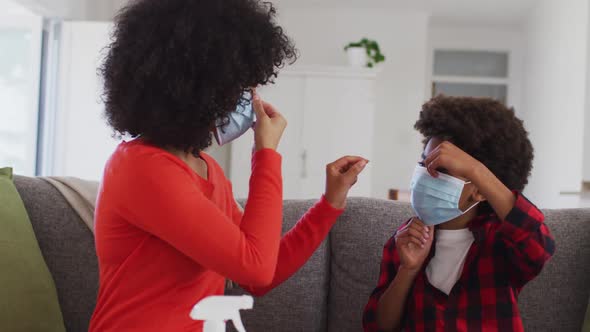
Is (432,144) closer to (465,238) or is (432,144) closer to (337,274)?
(465,238)

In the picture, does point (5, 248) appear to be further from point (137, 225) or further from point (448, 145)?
point (448, 145)

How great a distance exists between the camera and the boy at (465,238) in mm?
1185

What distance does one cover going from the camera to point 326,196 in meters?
1.20

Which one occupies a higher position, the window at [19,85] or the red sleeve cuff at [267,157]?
the window at [19,85]

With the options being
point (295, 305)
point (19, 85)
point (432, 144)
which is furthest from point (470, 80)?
point (432, 144)

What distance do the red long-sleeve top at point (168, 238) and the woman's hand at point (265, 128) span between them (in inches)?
0.7

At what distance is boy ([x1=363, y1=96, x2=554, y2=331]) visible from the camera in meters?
1.18

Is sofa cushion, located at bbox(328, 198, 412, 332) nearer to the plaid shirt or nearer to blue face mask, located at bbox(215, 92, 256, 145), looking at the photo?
the plaid shirt

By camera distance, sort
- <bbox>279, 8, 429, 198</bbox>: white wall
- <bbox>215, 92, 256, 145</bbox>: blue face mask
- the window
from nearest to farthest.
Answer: <bbox>215, 92, 256, 145</bbox>: blue face mask
the window
<bbox>279, 8, 429, 198</bbox>: white wall

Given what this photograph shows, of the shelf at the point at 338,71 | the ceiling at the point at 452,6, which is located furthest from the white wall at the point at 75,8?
the ceiling at the point at 452,6

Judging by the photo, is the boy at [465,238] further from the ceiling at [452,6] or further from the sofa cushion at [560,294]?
the ceiling at [452,6]

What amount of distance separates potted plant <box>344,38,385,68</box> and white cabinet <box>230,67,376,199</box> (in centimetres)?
17

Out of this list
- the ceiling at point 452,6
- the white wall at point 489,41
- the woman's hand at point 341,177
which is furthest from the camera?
the white wall at point 489,41

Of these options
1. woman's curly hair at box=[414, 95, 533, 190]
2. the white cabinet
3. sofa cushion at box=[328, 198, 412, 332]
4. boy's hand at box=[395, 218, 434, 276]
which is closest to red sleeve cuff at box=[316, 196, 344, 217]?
boy's hand at box=[395, 218, 434, 276]
